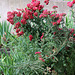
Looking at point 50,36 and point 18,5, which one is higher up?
point 18,5

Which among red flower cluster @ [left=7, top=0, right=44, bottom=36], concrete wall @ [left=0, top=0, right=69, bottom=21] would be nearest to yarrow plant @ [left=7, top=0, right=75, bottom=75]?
red flower cluster @ [left=7, top=0, right=44, bottom=36]

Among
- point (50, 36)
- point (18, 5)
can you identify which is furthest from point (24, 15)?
point (18, 5)

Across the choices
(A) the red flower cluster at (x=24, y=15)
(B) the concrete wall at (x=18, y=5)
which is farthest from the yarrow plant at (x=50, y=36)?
(B) the concrete wall at (x=18, y=5)

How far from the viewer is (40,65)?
1.94 meters

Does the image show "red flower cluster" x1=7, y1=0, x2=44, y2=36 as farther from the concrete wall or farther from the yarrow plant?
the concrete wall

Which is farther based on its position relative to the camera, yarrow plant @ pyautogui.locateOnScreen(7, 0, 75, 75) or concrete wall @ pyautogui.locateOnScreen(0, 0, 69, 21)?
concrete wall @ pyautogui.locateOnScreen(0, 0, 69, 21)

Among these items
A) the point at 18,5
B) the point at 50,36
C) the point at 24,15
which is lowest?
the point at 50,36

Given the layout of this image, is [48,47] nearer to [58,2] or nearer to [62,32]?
[62,32]

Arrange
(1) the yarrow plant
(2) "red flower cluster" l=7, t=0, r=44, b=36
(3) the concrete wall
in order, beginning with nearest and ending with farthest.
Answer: (1) the yarrow plant, (2) "red flower cluster" l=7, t=0, r=44, b=36, (3) the concrete wall

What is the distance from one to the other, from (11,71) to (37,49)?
1.68 ft

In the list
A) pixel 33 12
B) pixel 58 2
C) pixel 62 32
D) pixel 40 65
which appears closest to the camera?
pixel 40 65

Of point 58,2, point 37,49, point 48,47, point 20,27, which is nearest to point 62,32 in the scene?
point 48,47

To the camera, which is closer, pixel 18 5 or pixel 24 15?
pixel 24 15

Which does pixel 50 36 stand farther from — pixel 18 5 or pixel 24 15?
pixel 18 5
